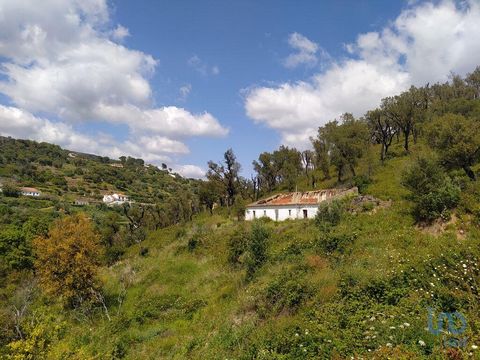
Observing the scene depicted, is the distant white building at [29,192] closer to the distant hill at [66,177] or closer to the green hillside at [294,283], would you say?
the distant hill at [66,177]

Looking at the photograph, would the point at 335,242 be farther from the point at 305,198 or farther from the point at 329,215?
the point at 305,198

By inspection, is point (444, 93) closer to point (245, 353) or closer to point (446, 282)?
point (446, 282)

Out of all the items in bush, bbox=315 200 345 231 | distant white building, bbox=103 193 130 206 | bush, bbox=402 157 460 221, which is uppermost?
distant white building, bbox=103 193 130 206

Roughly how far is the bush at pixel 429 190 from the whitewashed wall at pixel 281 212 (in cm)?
1567

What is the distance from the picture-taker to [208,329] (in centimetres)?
1285

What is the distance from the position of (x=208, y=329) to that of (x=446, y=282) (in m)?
→ 8.84

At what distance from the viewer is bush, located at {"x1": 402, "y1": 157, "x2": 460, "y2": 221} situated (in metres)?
18.4

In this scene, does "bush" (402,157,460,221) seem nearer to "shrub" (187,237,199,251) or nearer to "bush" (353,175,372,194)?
"bush" (353,175,372,194)

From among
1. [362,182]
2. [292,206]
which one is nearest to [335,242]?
[362,182]

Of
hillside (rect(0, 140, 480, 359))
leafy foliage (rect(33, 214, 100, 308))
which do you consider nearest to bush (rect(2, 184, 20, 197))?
hillside (rect(0, 140, 480, 359))

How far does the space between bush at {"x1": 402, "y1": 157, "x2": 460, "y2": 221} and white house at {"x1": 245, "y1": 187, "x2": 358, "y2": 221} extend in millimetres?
13858

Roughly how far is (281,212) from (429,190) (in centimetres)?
2097

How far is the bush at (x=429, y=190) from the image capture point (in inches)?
725

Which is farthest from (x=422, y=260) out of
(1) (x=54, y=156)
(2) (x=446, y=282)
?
(1) (x=54, y=156)
